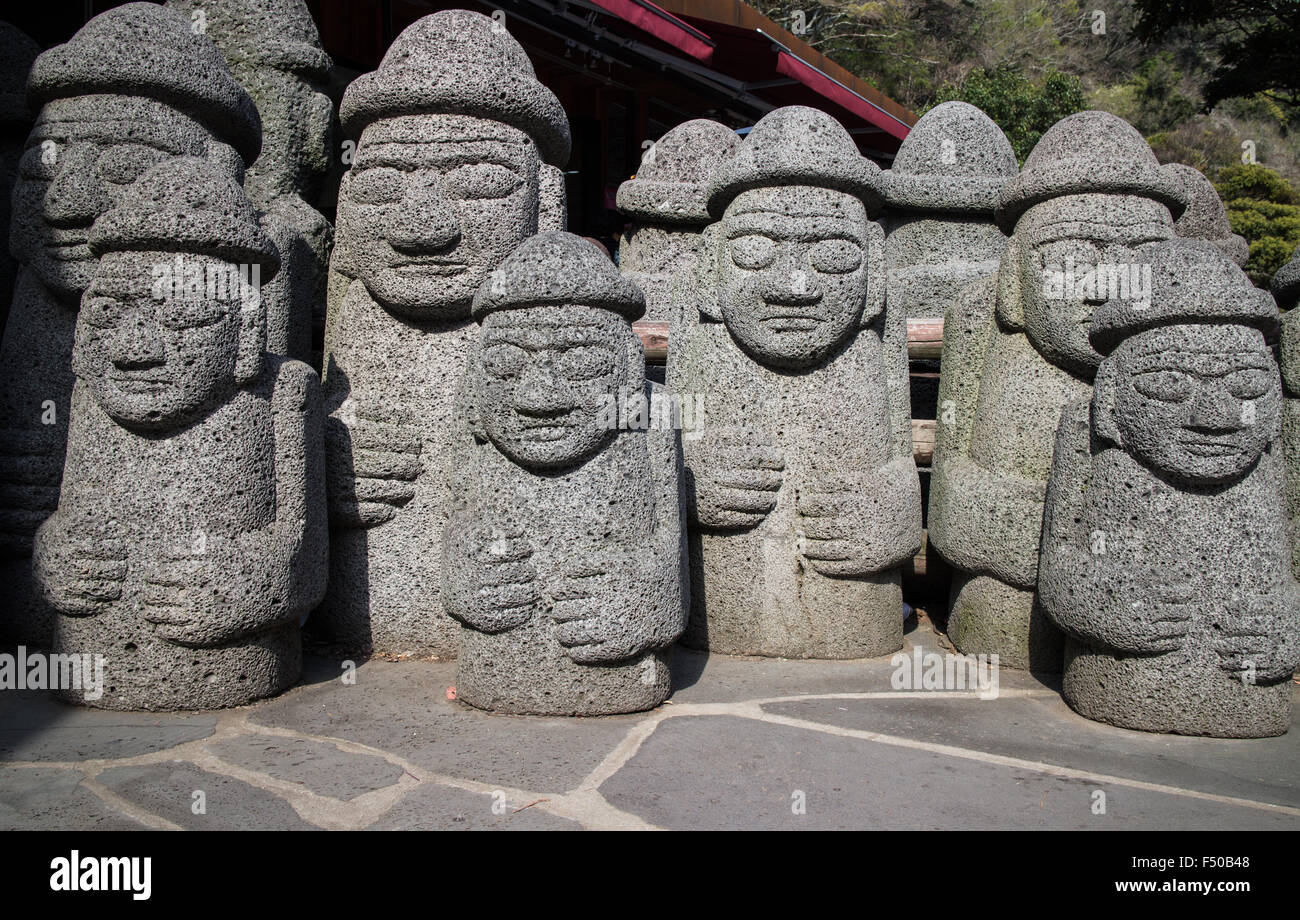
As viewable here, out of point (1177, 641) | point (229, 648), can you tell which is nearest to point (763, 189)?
point (1177, 641)

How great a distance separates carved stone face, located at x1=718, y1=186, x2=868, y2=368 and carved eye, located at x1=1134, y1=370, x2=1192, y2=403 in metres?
1.05

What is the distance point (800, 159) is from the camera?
12.3 ft

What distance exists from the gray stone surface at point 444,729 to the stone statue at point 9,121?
89.0 inches

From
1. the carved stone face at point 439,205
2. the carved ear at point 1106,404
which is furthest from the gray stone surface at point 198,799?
the carved ear at point 1106,404

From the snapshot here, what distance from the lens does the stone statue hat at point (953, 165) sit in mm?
5699

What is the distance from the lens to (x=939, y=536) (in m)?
4.12

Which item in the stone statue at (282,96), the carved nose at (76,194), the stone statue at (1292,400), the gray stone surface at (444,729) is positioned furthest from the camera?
the stone statue at (282,96)

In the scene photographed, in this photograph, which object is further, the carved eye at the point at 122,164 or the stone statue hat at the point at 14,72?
the stone statue hat at the point at 14,72

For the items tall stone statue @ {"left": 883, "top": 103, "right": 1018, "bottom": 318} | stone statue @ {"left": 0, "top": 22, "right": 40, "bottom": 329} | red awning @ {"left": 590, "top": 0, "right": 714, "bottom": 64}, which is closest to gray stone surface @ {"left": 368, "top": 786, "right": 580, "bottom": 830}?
stone statue @ {"left": 0, "top": 22, "right": 40, "bottom": 329}

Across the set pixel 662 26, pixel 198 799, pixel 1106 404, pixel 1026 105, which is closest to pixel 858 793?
pixel 1106 404

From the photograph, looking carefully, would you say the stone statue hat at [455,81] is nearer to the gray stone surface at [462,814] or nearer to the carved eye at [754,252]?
the carved eye at [754,252]

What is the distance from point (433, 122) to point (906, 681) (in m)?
2.65

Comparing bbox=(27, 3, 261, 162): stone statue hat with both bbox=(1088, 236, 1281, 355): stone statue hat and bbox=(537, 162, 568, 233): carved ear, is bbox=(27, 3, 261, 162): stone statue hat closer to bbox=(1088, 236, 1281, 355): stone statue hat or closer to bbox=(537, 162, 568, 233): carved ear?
bbox=(537, 162, 568, 233): carved ear

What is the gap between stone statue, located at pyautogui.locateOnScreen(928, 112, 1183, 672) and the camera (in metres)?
3.76
